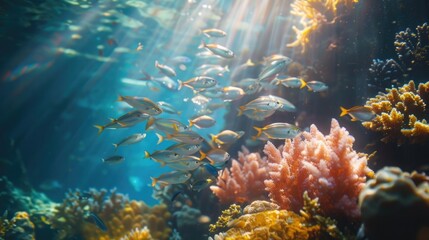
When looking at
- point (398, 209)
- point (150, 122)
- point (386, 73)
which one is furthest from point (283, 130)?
point (386, 73)

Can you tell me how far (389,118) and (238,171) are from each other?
316cm

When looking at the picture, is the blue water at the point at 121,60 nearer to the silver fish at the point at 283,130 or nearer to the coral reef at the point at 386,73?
the coral reef at the point at 386,73

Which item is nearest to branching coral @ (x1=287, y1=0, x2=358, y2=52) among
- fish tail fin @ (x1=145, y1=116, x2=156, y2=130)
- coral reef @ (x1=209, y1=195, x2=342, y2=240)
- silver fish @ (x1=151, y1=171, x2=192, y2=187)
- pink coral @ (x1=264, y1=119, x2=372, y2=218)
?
pink coral @ (x1=264, y1=119, x2=372, y2=218)

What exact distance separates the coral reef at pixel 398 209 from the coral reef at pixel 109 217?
262 inches

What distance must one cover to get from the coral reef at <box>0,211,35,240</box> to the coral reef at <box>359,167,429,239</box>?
875cm

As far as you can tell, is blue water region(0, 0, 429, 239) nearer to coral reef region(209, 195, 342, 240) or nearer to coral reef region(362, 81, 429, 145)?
coral reef region(362, 81, 429, 145)

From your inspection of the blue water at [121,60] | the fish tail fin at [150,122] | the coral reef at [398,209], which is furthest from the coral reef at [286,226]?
the fish tail fin at [150,122]

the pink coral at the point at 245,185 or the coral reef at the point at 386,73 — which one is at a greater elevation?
the coral reef at the point at 386,73

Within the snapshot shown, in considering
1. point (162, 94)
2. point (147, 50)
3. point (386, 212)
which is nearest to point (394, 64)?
point (386, 212)

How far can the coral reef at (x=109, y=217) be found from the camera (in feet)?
26.4

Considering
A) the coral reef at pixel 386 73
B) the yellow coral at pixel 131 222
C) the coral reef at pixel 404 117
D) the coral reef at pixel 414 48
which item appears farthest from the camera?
the yellow coral at pixel 131 222

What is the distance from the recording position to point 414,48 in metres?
6.39

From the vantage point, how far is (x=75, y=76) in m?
21.5

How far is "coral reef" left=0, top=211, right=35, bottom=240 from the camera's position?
7591 millimetres
